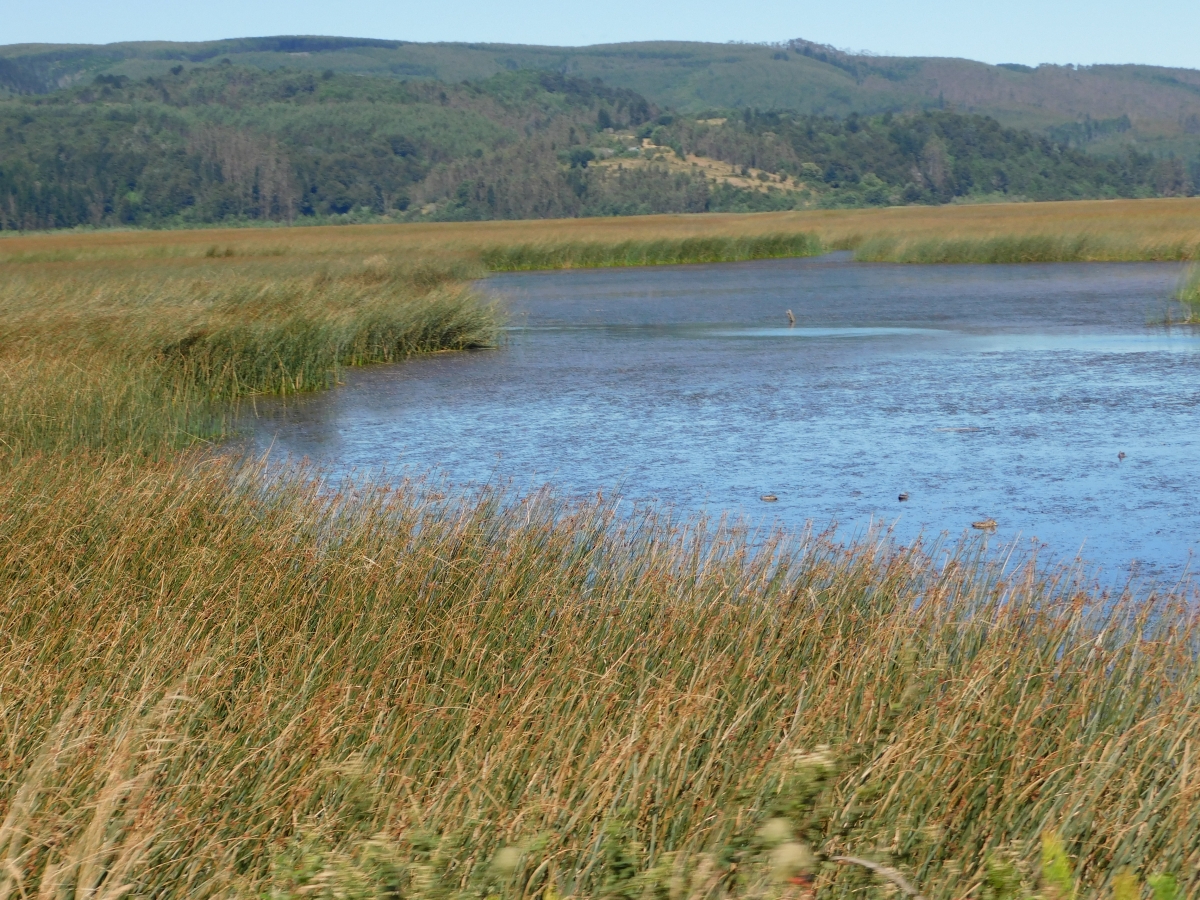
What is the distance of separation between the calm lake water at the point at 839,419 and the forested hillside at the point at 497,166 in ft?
281

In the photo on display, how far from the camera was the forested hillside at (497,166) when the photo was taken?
10662cm

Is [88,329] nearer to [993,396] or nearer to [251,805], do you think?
[993,396]

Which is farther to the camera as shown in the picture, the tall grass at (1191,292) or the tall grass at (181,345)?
the tall grass at (1191,292)

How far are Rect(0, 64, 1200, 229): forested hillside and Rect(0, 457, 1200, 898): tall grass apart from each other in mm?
97539

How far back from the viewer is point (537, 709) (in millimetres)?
3742

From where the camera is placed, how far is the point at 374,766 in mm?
3363

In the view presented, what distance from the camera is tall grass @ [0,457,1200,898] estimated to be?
9.39 ft

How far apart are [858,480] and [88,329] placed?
22.8ft

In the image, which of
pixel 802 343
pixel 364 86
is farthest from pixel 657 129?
pixel 802 343

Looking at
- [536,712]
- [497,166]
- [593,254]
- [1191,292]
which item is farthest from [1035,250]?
[497,166]

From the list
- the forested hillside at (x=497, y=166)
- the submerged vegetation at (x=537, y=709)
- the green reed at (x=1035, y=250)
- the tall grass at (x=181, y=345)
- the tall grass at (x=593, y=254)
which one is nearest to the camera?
the submerged vegetation at (x=537, y=709)

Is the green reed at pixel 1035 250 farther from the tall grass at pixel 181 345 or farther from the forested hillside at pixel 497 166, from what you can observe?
the forested hillside at pixel 497 166

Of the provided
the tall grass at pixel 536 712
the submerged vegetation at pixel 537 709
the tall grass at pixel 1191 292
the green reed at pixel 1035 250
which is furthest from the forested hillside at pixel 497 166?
the tall grass at pixel 536 712

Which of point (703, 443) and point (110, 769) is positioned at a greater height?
point (110, 769)
